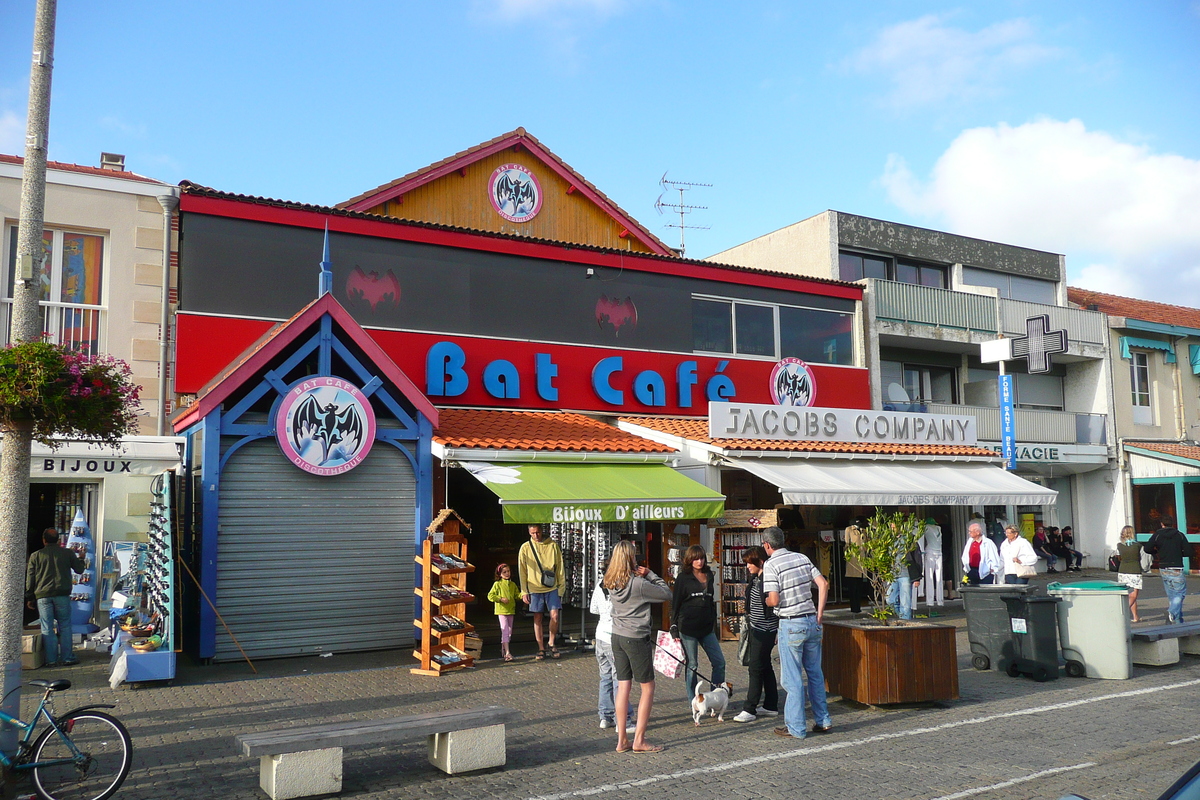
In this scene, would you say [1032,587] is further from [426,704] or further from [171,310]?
[171,310]

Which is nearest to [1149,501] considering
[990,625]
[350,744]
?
[990,625]

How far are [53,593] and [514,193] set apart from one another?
1182 cm

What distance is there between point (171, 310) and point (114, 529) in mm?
3411

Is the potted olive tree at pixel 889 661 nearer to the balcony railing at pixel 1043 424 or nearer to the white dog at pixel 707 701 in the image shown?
the white dog at pixel 707 701

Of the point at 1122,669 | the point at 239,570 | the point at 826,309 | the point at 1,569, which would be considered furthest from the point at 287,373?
the point at 826,309

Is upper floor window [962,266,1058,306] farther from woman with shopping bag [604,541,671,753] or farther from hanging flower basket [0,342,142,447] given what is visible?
hanging flower basket [0,342,142,447]

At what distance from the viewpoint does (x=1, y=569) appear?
6.12 metres

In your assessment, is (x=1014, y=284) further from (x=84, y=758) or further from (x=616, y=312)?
(x=84, y=758)

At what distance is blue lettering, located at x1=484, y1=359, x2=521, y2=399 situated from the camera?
48.5 ft

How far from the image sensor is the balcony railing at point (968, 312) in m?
20.6

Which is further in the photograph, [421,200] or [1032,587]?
[421,200]

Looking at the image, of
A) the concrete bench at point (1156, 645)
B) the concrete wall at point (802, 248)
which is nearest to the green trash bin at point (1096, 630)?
the concrete bench at point (1156, 645)

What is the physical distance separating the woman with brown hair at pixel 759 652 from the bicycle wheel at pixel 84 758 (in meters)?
4.98

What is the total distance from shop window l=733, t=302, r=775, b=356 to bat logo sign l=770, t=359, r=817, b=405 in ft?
1.60
